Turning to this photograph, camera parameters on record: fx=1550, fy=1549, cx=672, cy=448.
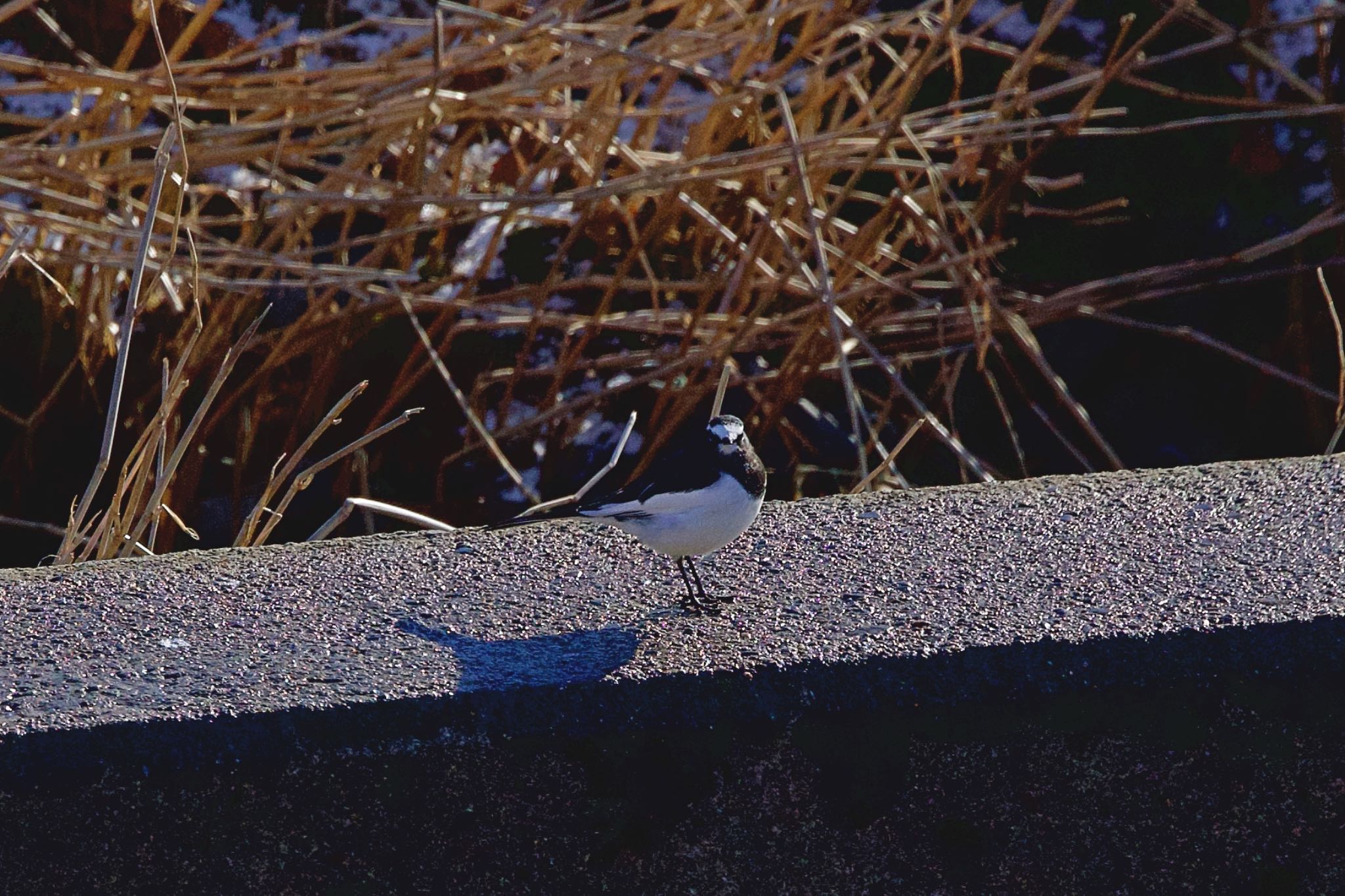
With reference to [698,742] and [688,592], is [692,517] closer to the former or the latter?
[688,592]

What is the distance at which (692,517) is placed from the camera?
1.70 metres

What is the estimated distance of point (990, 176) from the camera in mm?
3191

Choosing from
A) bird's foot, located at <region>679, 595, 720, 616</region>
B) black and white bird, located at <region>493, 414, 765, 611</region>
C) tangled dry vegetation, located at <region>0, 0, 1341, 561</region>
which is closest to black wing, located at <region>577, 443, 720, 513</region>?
black and white bird, located at <region>493, 414, 765, 611</region>

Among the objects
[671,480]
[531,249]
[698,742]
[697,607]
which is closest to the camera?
[698,742]

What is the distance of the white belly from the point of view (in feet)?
5.58

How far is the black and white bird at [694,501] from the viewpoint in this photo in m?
1.71

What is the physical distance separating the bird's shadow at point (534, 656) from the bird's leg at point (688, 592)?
85mm

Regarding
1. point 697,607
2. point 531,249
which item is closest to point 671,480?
point 697,607

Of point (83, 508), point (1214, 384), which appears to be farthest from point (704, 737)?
point (1214, 384)

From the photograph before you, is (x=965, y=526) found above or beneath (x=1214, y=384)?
above

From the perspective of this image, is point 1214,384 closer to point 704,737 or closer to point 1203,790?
point 1203,790

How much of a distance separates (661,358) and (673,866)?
1664 millimetres

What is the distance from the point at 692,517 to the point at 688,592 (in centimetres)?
9

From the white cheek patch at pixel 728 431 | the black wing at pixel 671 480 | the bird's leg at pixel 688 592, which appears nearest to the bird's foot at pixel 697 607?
the bird's leg at pixel 688 592
